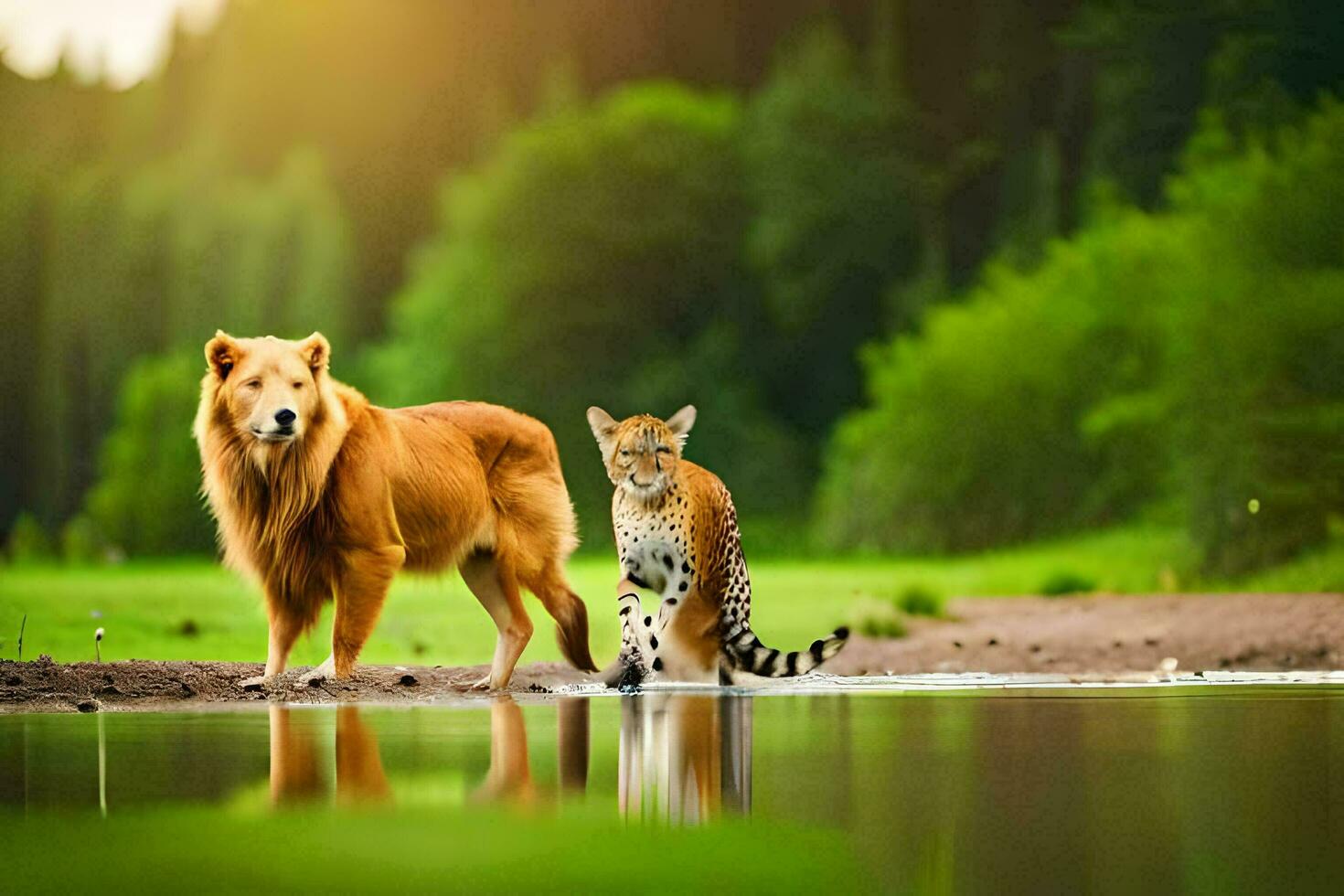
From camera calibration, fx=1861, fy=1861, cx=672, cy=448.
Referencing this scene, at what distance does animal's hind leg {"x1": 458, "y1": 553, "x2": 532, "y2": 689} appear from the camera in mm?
9250

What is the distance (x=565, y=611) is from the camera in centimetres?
948

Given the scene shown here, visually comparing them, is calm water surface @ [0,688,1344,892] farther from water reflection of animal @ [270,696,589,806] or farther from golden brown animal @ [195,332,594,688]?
golden brown animal @ [195,332,594,688]

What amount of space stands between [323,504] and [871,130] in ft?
41.9

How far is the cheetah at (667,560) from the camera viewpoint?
9.02 meters

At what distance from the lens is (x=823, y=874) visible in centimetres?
421

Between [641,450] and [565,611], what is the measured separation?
3.33 feet

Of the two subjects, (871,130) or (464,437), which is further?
(871,130)

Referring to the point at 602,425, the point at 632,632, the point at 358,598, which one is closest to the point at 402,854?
the point at 358,598

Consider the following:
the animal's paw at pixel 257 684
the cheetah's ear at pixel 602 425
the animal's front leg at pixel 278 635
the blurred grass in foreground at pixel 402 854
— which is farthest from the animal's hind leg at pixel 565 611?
the blurred grass in foreground at pixel 402 854

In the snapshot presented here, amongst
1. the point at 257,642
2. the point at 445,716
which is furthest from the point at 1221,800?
the point at 257,642

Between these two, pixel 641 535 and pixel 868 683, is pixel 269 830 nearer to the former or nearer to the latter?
pixel 641 535

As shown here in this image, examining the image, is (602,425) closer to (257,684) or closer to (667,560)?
(667,560)

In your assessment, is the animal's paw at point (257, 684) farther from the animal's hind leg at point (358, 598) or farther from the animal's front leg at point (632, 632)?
the animal's front leg at point (632, 632)

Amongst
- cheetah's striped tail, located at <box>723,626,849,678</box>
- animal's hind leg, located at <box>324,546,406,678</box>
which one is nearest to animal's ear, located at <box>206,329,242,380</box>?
animal's hind leg, located at <box>324,546,406,678</box>
